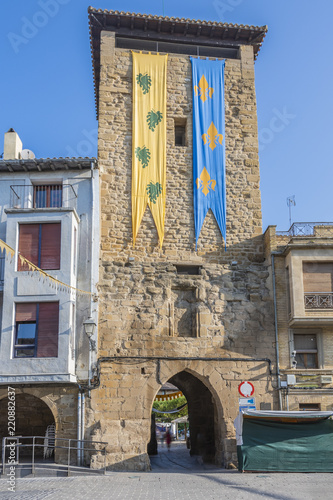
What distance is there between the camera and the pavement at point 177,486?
10.9 metres

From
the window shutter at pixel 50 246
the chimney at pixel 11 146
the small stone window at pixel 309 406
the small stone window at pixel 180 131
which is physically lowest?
the small stone window at pixel 309 406

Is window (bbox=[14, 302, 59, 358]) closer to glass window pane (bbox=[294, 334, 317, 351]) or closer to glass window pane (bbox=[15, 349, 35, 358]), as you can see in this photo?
glass window pane (bbox=[15, 349, 35, 358])

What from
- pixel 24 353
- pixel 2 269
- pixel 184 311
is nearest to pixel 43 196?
pixel 2 269

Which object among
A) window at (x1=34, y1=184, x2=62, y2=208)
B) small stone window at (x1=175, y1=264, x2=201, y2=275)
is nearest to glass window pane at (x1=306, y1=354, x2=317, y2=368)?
small stone window at (x1=175, y1=264, x2=201, y2=275)

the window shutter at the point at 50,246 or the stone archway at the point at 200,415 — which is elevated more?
the window shutter at the point at 50,246

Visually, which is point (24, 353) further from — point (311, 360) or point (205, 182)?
point (311, 360)

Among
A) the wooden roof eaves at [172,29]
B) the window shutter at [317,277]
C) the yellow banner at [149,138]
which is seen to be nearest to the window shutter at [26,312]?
the yellow banner at [149,138]

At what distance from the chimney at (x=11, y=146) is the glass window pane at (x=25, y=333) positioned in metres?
5.85

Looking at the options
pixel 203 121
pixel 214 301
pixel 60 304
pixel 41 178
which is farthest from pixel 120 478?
pixel 203 121

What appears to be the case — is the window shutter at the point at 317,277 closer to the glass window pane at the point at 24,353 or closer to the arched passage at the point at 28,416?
the glass window pane at the point at 24,353

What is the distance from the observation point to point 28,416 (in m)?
18.6

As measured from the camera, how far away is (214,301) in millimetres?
17500

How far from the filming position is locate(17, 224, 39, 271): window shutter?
641 inches

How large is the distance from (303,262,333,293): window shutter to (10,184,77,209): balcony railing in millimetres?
7257
